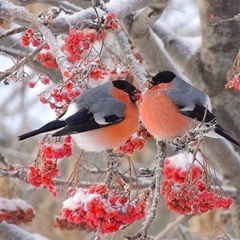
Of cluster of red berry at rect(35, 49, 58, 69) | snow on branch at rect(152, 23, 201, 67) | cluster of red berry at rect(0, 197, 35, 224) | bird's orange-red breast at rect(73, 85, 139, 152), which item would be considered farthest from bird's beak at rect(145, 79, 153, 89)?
snow on branch at rect(152, 23, 201, 67)

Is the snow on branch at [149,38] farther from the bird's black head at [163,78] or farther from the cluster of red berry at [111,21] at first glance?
Result: the cluster of red berry at [111,21]

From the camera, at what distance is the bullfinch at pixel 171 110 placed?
1949 millimetres

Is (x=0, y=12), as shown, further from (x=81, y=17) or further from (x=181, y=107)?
(x=181, y=107)

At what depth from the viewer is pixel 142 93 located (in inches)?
83.8

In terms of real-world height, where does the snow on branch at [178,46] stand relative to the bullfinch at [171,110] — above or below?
below

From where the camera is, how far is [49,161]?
1.72m

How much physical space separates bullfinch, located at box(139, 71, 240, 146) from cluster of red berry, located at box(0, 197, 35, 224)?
35.9 inches

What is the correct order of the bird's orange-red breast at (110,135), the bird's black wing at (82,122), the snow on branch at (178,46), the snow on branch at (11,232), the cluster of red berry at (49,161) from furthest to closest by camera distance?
the snow on branch at (178,46)
the snow on branch at (11,232)
the bird's orange-red breast at (110,135)
the bird's black wing at (82,122)
the cluster of red berry at (49,161)

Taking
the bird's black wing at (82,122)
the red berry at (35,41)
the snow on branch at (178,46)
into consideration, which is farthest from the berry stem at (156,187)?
the snow on branch at (178,46)

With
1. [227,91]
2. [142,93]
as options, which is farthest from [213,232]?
[142,93]

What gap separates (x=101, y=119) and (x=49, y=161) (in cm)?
29

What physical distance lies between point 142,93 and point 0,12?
1.88ft

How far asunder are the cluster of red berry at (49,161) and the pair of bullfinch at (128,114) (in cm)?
11

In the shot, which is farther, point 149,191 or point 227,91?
point 227,91
